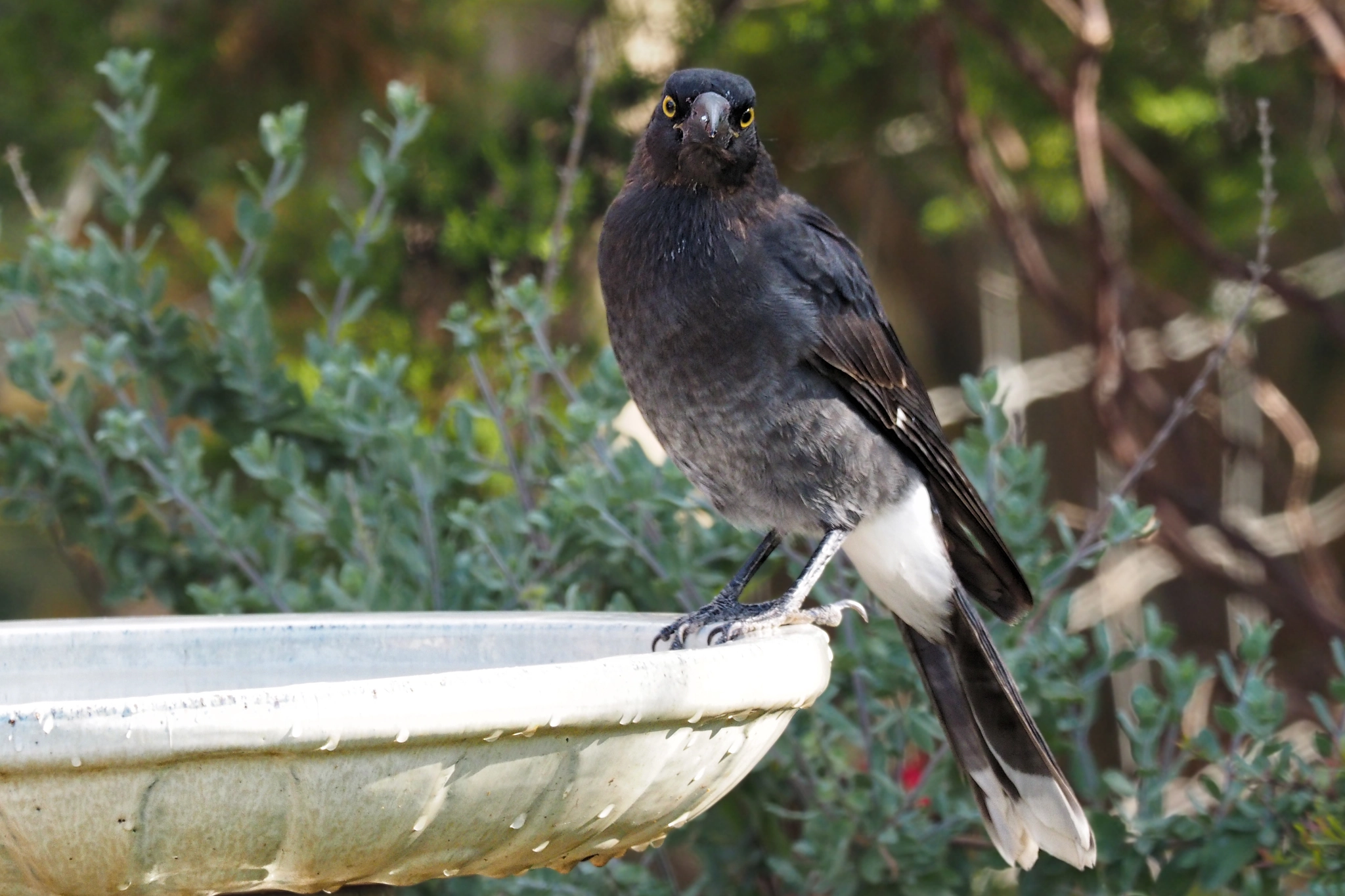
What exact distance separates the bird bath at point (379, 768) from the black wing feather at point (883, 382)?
76 cm

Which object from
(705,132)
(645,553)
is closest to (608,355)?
(645,553)

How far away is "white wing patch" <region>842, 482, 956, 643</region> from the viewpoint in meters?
2.70

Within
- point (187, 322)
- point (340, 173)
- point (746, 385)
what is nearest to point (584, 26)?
point (340, 173)

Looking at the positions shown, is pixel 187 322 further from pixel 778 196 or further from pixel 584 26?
pixel 584 26

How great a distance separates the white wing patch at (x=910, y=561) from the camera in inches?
106

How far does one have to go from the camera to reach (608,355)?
292cm

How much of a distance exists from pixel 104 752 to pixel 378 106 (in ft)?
12.1

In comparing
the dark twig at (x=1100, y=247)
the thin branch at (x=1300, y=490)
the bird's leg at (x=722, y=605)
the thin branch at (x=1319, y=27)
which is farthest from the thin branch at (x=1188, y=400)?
the thin branch at (x=1300, y=490)

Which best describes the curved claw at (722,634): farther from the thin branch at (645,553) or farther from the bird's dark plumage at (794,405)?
the thin branch at (645,553)

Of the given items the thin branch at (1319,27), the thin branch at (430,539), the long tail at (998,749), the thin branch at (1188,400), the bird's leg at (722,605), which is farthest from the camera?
the thin branch at (1319,27)

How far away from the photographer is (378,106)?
15.5 feet

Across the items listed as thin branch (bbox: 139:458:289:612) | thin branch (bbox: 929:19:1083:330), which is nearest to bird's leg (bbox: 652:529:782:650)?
thin branch (bbox: 139:458:289:612)

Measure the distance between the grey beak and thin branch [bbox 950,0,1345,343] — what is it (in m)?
1.43

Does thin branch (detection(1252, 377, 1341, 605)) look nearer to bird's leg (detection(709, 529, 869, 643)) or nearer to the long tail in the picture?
the long tail
